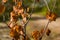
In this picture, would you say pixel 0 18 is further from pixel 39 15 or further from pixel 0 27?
pixel 39 15

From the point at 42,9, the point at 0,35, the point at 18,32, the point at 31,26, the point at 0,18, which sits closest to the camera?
the point at 18,32

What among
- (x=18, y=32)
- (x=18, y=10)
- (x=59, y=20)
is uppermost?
(x=18, y=10)

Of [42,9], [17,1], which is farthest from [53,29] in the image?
[17,1]

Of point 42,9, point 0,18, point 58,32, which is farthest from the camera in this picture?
point 42,9

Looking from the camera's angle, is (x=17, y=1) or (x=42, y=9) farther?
(x=42, y=9)

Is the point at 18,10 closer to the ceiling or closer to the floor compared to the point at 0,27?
closer to the ceiling

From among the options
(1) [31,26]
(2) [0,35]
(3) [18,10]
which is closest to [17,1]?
(3) [18,10]

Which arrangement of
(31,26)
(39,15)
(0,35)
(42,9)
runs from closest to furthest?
(0,35) → (31,26) → (39,15) → (42,9)

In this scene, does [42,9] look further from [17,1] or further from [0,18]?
[17,1]

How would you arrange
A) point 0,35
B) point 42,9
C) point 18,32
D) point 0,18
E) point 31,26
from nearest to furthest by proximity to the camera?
point 18,32, point 0,35, point 31,26, point 0,18, point 42,9
